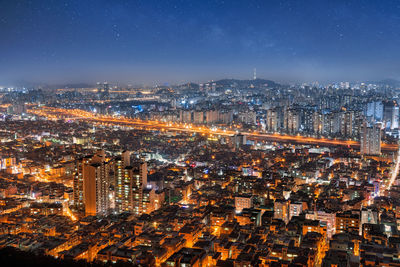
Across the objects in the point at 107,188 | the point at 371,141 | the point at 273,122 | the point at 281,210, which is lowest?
the point at 281,210

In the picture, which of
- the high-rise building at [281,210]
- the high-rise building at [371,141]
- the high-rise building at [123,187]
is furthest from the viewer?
the high-rise building at [371,141]

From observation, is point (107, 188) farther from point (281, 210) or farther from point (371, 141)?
point (371, 141)

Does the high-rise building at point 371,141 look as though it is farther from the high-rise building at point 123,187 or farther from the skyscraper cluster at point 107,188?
the high-rise building at point 123,187

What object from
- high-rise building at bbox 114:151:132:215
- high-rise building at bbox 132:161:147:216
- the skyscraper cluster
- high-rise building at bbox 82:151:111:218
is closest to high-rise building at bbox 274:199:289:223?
the skyscraper cluster

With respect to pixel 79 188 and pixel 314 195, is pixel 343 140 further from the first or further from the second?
pixel 79 188

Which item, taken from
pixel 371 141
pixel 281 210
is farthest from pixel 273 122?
pixel 281 210

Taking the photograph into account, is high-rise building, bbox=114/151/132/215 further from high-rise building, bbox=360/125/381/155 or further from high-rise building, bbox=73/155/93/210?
high-rise building, bbox=360/125/381/155

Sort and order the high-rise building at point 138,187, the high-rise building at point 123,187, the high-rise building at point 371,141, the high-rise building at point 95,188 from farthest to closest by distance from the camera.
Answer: the high-rise building at point 371,141
the high-rise building at point 123,187
the high-rise building at point 138,187
the high-rise building at point 95,188

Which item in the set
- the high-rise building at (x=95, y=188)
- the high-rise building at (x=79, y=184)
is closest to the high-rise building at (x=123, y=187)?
the high-rise building at (x=95, y=188)
